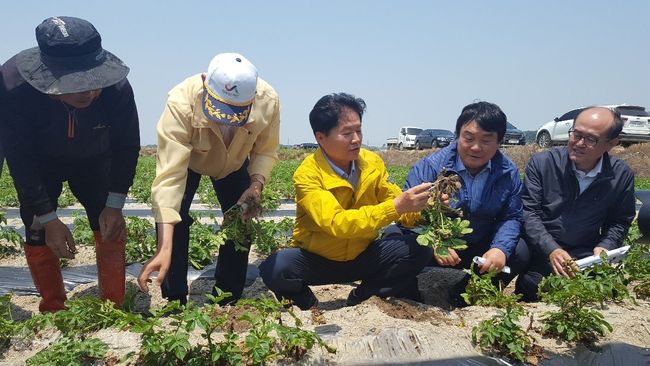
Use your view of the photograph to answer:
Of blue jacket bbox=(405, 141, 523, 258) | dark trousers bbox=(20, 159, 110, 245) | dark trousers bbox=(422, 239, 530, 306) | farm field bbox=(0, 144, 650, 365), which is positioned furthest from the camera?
dark trousers bbox=(422, 239, 530, 306)

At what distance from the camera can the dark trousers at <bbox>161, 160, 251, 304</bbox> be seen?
114 inches

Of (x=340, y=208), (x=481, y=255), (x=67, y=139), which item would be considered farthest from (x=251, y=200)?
(x=481, y=255)

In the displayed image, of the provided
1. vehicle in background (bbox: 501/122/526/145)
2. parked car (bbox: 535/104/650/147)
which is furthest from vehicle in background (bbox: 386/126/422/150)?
parked car (bbox: 535/104/650/147)

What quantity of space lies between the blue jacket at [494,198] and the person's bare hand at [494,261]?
0.09 metres

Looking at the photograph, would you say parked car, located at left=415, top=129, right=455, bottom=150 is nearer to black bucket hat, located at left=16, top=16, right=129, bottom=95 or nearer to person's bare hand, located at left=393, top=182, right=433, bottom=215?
person's bare hand, located at left=393, top=182, right=433, bottom=215

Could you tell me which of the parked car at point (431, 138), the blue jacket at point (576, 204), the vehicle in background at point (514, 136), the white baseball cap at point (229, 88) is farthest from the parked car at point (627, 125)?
the white baseball cap at point (229, 88)

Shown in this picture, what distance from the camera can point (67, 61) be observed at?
239cm

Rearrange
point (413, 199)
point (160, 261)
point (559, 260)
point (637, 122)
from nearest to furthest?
point (160, 261), point (413, 199), point (559, 260), point (637, 122)

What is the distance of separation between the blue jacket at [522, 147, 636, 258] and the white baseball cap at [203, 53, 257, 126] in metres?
1.91

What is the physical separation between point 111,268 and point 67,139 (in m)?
0.76

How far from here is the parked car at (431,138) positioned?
25322 mm

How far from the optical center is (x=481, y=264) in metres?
2.86

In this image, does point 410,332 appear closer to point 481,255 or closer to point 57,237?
point 481,255

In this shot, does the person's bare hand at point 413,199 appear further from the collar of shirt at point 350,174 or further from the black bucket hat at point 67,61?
the black bucket hat at point 67,61
